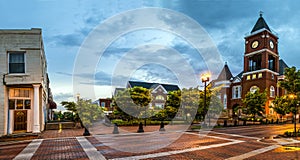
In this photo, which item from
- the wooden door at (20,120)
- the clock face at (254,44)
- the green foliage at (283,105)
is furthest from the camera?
the clock face at (254,44)

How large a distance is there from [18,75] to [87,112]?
10423 millimetres

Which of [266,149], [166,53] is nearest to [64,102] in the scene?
[166,53]

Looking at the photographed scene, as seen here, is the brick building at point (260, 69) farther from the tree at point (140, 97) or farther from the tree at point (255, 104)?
the tree at point (140, 97)

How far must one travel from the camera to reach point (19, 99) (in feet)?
Answer: 58.8

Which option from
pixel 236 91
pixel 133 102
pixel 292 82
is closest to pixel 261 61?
pixel 236 91

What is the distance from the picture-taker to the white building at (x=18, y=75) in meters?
16.5

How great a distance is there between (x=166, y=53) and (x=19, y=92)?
13.8 m

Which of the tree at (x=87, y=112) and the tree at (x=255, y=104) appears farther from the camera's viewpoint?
the tree at (x=255, y=104)

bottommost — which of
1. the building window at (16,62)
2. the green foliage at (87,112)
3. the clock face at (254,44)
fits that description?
the green foliage at (87,112)

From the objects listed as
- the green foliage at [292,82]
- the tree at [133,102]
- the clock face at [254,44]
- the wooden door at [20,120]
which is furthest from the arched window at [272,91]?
the wooden door at [20,120]

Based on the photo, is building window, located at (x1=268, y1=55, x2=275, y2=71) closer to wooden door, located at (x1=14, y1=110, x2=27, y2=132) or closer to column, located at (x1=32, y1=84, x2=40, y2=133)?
column, located at (x1=32, y1=84, x2=40, y2=133)

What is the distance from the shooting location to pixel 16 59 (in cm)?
1706

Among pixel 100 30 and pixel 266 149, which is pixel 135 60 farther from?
pixel 266 149

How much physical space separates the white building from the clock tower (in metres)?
44.1
